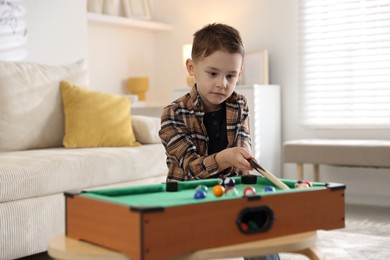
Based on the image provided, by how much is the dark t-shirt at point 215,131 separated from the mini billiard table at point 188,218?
409mm

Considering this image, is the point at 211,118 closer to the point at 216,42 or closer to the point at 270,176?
the point at 216,42

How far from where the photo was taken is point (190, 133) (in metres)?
1.86

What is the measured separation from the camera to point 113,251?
1.22 metres

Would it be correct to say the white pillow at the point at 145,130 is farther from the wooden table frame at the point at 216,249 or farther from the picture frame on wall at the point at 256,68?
the wooden table frame at the point at 216,249

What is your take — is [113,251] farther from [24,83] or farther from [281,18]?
[281,18]

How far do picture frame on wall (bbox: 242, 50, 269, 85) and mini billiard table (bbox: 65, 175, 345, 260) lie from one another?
10.4 feet

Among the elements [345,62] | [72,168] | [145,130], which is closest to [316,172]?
[345,62]

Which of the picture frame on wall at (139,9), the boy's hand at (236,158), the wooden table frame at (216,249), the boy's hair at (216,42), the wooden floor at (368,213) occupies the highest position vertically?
the picture frame on wall at (139,9)

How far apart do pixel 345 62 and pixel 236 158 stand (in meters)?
3.00

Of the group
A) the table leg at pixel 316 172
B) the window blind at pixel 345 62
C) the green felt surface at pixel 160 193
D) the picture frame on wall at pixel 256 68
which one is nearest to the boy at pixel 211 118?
the green felt surface at pixel 160 193

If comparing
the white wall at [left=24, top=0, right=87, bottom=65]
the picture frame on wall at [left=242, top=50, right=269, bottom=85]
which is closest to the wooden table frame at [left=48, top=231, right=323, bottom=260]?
the white wall at [left=24, top=0, right=87, bottom=65]

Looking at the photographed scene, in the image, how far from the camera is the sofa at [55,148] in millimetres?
2555

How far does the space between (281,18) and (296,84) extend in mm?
539

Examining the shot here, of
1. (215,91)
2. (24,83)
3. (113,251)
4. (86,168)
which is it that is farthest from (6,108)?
(113,251)
